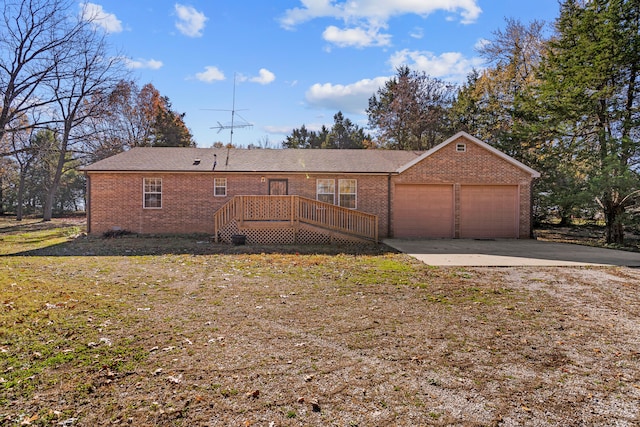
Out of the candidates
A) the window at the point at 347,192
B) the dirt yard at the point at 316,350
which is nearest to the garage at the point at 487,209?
the window at the point at 347,192

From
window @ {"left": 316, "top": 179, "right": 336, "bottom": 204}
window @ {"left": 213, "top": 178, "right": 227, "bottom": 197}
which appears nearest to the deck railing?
window @ {"left": 316, "top": 179, "right": 336, "bottom": 204}

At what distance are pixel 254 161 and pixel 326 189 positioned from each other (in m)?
3.61

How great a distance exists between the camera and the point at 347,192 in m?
16.7

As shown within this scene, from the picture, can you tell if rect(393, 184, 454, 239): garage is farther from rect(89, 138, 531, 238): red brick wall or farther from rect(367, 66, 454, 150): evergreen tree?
A: rect(367, 66, 454, 150): evergreen tree

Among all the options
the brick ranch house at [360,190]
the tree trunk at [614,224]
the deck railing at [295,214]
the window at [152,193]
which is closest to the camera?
the deck railing at [295,214]

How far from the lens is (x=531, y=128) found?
58.5 feet

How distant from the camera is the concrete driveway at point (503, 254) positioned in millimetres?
10055

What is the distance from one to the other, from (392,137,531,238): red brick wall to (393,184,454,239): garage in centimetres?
36

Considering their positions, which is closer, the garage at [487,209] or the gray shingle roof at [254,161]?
the gray shingle roof at [254,161]

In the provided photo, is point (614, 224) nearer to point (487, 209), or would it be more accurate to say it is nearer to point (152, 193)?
point (487, 209)

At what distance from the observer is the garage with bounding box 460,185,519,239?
16453 millimetres

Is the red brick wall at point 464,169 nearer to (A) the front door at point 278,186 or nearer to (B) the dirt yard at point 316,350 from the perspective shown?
(A) the front door at point 278,186

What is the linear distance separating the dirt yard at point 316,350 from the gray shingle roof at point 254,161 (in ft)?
28.7

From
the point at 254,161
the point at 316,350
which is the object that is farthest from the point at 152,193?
the point at 316,350
